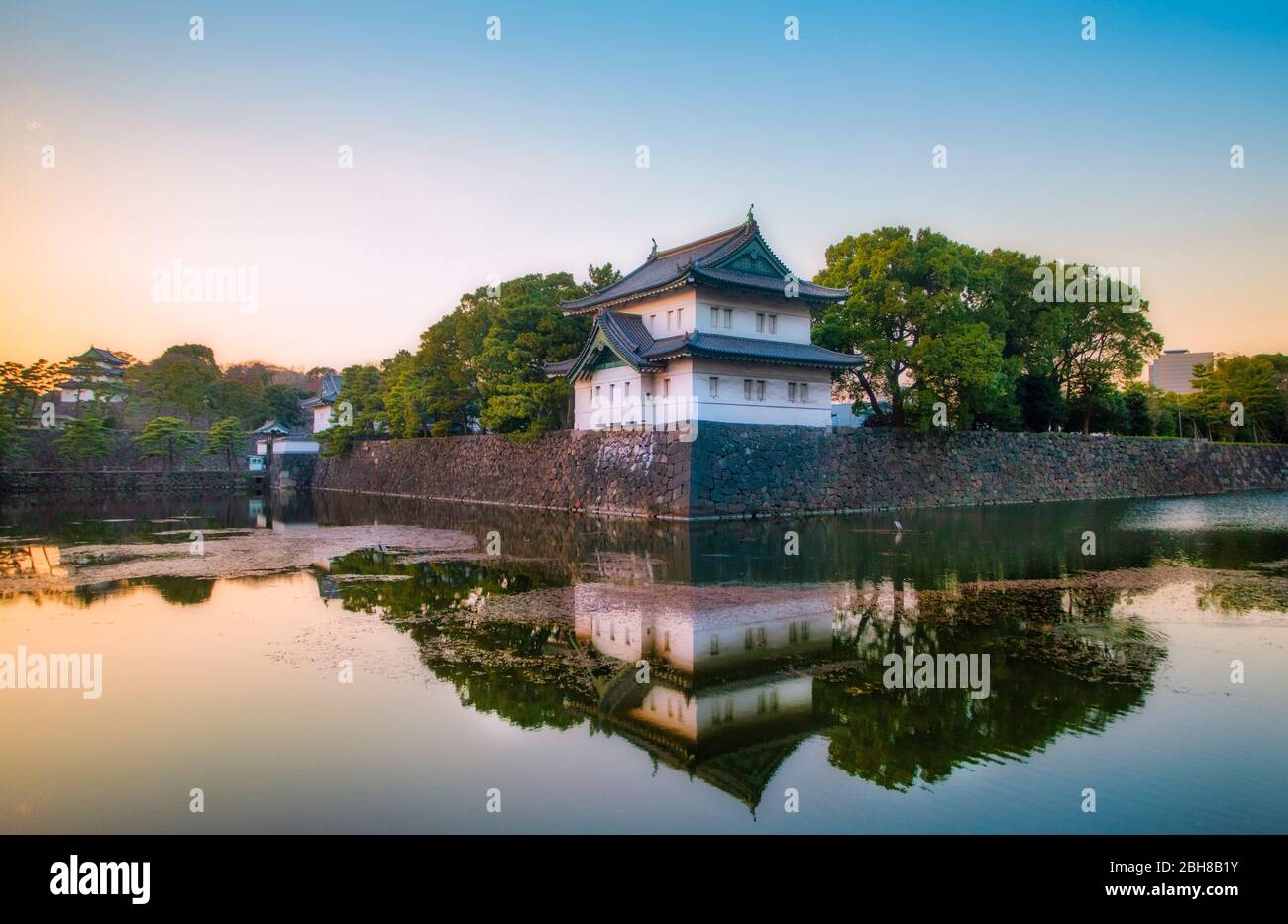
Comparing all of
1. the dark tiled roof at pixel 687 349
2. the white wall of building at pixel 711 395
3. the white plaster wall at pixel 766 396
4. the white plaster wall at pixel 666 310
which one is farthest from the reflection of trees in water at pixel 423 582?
the white plaster wall at pixel 666 310

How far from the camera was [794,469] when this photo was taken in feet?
89.5

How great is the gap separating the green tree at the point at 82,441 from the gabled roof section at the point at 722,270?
32.8 meters

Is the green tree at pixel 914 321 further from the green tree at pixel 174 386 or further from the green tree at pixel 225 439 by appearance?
the green tree at pixel 174 386

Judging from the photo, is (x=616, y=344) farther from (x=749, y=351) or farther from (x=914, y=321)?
(x=914, y=321)

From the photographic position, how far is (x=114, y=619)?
439 inches

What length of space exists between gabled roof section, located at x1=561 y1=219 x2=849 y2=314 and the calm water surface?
14300 mm

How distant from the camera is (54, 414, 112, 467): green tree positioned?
45719 mm

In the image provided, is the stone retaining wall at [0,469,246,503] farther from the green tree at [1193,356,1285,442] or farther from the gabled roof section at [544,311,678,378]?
the green tree at [1193,356,1285,442]

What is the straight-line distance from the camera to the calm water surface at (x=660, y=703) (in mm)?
5430

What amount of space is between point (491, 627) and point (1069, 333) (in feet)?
118

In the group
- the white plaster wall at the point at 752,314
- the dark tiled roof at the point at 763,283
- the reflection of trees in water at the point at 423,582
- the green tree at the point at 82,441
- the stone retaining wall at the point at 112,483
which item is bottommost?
the reflection of trees in water at the point at 423,582

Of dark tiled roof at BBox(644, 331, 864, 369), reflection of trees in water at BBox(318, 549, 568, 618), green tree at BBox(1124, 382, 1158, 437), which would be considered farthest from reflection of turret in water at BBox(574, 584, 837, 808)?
green tree at BBox(1124, 382, 1158, 437)
